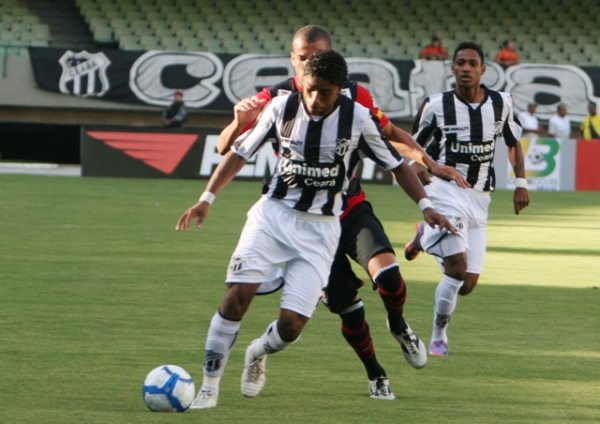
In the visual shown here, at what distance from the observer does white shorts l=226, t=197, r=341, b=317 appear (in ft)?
23.2

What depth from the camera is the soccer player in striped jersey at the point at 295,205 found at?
278 inches

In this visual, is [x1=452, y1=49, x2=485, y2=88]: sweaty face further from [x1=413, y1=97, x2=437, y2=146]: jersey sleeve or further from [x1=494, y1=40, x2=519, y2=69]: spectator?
[x1=494, y1=40, x2=519, y2=69]: spectator

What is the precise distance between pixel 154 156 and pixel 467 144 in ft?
63.8

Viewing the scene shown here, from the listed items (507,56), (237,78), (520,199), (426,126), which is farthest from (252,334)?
(507,56)

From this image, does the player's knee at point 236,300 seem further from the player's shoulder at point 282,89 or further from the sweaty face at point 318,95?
the player's shoulder at point 282,89

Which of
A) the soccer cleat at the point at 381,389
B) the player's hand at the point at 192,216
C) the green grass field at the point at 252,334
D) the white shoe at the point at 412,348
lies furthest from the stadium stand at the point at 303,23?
the player's hand at the point at 192,216

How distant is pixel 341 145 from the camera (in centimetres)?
711

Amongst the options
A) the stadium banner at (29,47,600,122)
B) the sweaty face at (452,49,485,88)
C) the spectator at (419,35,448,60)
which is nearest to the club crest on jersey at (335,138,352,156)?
the sweaty face at (452,49,485,88)

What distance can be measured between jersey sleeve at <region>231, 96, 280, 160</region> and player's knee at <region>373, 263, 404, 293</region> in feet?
3.73

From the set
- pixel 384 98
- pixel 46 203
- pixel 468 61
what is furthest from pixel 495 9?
pixel 468 61

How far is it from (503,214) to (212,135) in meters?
7.49

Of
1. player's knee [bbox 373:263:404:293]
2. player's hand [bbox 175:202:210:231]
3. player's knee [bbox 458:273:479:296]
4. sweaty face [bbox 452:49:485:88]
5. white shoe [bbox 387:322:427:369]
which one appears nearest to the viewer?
player's hand [bbox 175:202:210:231]

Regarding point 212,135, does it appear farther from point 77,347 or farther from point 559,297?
point 77,347

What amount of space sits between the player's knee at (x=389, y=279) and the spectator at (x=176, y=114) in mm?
23401
